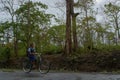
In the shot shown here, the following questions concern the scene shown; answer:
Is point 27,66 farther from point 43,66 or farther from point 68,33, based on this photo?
point 68,33

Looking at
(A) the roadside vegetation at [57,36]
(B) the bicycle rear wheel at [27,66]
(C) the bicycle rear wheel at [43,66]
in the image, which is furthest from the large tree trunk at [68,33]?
(C) the bicycle rear wheel at [43,66]

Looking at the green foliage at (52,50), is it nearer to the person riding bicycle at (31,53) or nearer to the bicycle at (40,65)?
the bicycle at (40,65)

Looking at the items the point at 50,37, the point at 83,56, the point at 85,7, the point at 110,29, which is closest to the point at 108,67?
the point at 83,56

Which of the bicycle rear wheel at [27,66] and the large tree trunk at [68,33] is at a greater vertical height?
the large tree trunk at [68,33]

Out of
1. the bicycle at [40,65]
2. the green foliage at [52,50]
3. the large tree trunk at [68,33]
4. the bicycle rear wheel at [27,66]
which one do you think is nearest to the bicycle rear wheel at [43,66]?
the bicycle at [40,65]

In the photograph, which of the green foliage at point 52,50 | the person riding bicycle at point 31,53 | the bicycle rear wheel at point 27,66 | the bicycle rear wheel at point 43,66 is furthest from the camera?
the green foliage at point 52,50

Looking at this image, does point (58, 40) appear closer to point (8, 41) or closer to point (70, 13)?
point (8, 41)

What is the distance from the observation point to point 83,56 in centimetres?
2791

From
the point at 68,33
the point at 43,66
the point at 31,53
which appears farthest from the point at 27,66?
the point at 68,33

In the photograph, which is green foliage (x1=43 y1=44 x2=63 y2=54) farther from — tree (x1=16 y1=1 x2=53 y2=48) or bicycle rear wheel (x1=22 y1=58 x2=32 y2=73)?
bicycle rear wheel (x1=22 y1=58 x2=32 y2=73)

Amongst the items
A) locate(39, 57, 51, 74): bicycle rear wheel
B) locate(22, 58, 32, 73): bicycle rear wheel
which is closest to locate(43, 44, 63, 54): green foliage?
locate(22, 58, 32, 73): bicycle rear wheel

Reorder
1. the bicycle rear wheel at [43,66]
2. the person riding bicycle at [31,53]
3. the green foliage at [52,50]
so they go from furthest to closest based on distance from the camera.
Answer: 1. the green foliage at [52,50]
2. the person riding bicycle at [31,53]
3. the bicycle rear wheel at [43,66]

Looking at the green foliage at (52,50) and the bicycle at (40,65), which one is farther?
the green foliage at (52,50)

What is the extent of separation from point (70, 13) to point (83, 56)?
527 centimetres
